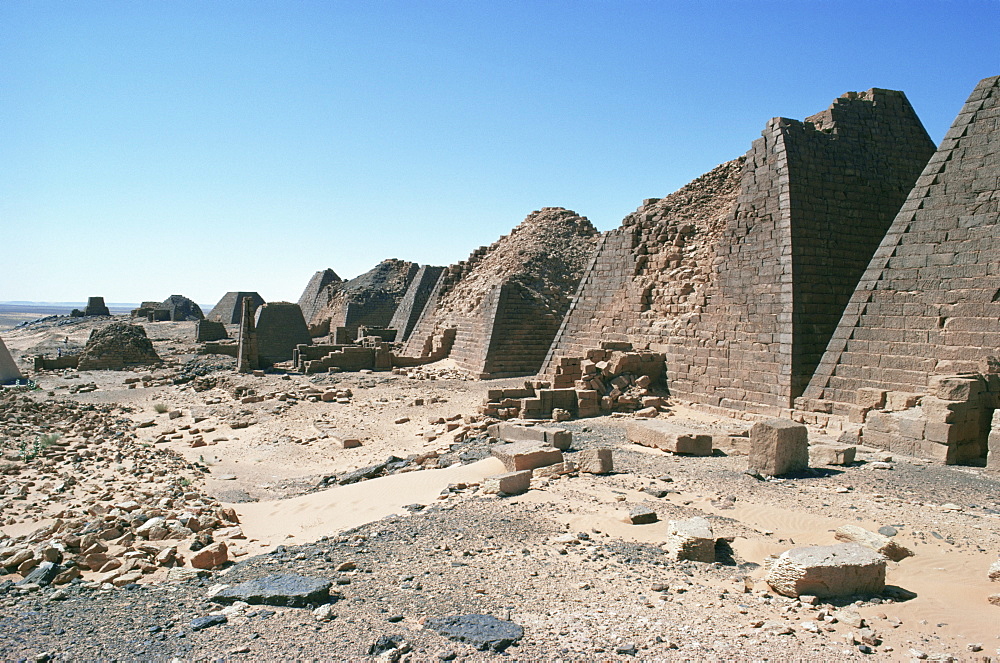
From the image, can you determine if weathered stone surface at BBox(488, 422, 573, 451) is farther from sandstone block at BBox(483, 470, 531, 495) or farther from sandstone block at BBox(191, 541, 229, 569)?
sandstone block at BBox(191, 541, 229, 569)

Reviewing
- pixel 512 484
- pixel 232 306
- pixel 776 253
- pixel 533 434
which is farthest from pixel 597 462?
pixel 232 306

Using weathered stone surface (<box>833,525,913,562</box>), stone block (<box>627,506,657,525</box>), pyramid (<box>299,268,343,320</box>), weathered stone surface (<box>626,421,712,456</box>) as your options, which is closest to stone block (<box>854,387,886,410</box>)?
weathered stone surface (<box>626,421,712,456</box>)

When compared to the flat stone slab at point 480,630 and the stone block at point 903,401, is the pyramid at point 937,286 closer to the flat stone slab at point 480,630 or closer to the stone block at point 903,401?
the stone block at point 903,401

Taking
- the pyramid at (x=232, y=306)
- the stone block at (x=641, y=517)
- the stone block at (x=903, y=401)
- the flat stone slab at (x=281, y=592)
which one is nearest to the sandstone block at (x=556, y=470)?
the stone block at (x=641, y=517)

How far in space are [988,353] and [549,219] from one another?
19.9 metres

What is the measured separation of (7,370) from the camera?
69.7 ft

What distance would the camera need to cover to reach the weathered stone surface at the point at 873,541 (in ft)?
16.8

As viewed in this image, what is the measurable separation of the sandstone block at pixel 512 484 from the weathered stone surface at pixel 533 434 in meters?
2.19

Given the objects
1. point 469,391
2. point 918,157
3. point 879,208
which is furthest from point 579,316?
point 918,157

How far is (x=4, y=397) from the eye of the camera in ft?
56.7

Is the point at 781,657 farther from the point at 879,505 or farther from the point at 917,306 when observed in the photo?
the point at 917,306

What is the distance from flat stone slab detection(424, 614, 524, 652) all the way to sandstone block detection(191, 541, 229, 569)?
8.34 feet

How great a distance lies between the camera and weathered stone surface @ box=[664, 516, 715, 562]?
512cm

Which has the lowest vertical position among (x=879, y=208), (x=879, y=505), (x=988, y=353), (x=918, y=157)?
(x=879, y=505)
